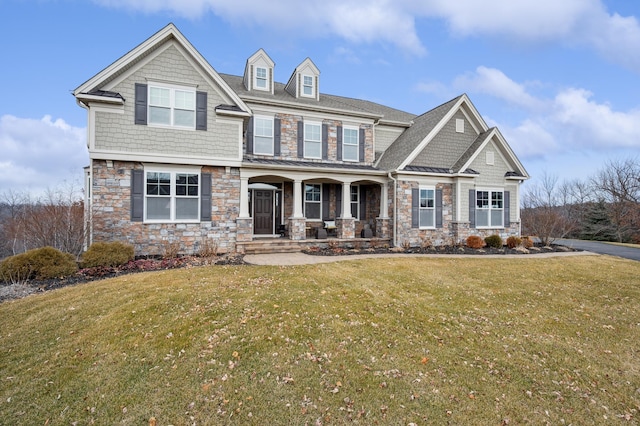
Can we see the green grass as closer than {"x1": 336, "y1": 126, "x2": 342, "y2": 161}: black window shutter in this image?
Yes

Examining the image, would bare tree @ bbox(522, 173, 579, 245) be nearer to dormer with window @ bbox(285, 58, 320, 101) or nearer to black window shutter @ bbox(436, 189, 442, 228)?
black window shutter @ bbox(436, 189, 442, 228)

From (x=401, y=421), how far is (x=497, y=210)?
1576 cm

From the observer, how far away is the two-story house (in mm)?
10609

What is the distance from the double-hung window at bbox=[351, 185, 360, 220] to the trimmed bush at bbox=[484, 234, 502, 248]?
22.3ft

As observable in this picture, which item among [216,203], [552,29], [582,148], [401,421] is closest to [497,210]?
[552,29]

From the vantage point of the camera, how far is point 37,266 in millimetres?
7934

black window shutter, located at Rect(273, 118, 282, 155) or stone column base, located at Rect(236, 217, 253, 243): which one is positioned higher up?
black window shutter, located at Rect(273, 118, 282, 155)

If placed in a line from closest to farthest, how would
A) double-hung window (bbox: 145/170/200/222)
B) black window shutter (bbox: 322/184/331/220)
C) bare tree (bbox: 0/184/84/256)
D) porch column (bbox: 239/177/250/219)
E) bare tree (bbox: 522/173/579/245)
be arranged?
bare tree (bbox: 0/184/84/256) < double-hung window (bbox: 145/170/200/222) < porch column (bbox: 239/177/250/219) < black window shutter (bbox: 322/184/331/220) < bare tree (bbox: 522/173/579/245)

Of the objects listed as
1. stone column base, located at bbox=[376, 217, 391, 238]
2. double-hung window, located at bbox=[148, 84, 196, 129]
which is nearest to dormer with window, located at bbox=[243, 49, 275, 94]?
double-hung window, located at bbox=[148, 84, 196, 129]

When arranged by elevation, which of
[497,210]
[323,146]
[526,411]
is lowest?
[526,411]

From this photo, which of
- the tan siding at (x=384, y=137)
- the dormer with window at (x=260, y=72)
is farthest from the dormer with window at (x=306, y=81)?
the tan siding at (x=384, y=137)

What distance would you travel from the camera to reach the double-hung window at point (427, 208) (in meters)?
14.8

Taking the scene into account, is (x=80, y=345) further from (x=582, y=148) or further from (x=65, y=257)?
(x=582, y=148)

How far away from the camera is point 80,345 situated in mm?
4551
